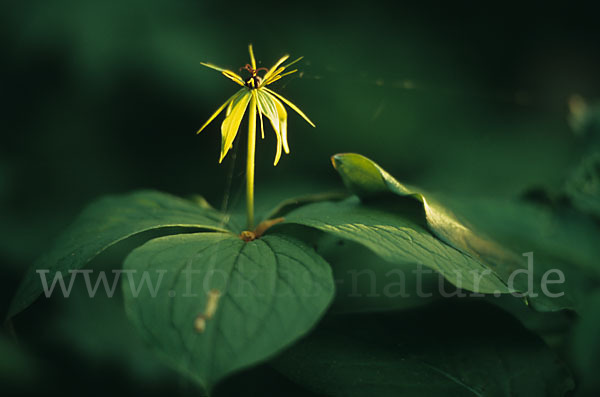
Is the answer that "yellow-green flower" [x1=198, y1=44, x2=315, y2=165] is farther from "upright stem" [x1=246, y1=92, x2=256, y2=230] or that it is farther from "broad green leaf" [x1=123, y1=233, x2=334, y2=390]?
"broad green leaf" [x1=123, y1=233, x2=334, y2=390]

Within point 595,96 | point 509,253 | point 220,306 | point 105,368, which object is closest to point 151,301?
point 220,306

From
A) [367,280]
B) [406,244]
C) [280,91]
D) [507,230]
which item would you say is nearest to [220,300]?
[406,244]

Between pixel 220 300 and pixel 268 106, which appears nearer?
pixel 220 300

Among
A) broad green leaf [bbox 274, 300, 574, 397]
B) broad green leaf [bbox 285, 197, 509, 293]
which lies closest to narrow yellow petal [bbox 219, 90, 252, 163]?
broad green leaf [bbox 285, 197, 509, 293]

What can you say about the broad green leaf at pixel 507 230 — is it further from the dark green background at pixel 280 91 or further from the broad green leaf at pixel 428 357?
the dark green background at pixel 280 91

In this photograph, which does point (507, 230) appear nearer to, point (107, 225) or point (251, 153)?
point (251, 153)

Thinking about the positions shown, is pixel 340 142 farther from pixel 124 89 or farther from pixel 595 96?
pixel 595 96
